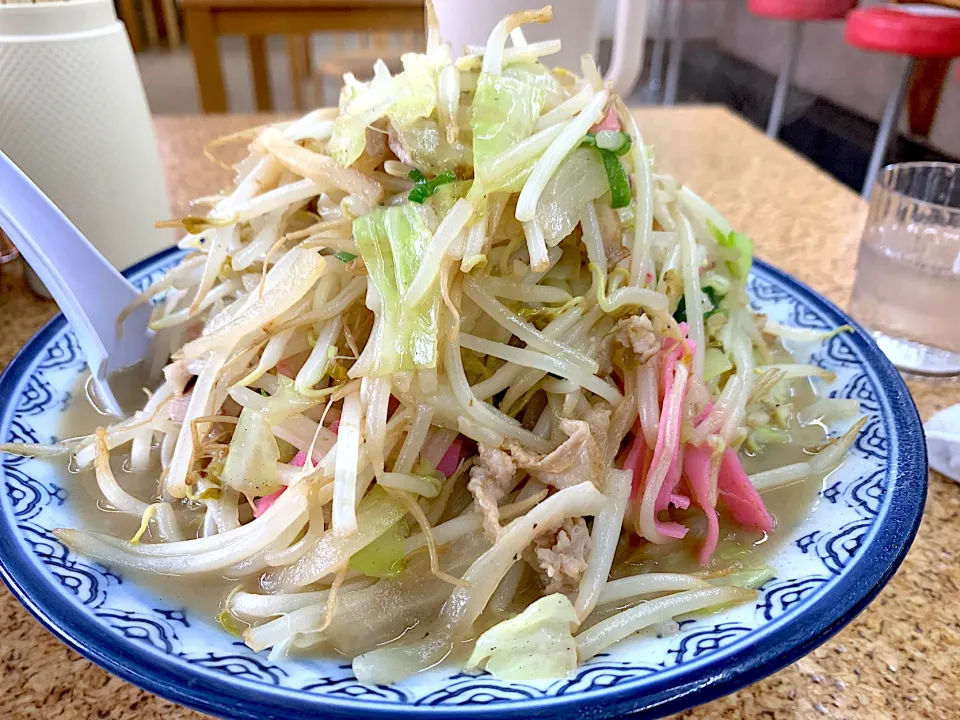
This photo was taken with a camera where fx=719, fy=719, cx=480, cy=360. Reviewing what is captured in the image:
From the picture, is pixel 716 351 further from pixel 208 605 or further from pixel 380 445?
pixel 208 605

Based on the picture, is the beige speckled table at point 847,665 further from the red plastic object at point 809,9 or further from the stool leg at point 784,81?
the stool leg at point 784,81

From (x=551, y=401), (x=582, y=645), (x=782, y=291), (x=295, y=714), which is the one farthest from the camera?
(x=782, y=291)

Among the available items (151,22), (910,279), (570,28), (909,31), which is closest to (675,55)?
(909,31)

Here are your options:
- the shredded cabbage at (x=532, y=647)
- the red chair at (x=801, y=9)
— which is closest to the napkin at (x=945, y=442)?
the shredded cabbage at (x=532, y=647)

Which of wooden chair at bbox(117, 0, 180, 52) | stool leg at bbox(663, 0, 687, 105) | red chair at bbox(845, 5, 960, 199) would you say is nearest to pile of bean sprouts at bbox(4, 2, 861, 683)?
red chair at bbox(845, 5, 960, 199)

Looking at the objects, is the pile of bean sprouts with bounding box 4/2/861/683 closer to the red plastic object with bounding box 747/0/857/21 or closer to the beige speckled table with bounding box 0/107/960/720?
the beige speckled table with bounding box 0/107/960/720

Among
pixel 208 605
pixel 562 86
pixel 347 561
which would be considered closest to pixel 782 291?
pixel 562 86
